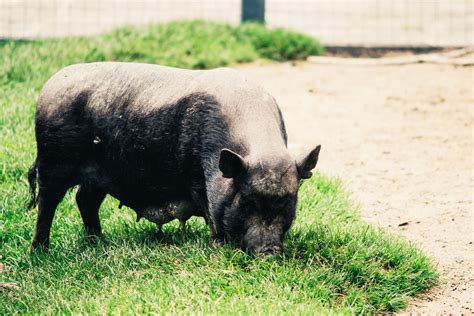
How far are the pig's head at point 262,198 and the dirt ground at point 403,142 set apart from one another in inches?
41.2

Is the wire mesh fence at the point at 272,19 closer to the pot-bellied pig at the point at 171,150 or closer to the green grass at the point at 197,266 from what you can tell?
the green grass at the point at 197,266

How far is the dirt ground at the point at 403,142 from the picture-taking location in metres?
6.12

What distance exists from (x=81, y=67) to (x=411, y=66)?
671cm

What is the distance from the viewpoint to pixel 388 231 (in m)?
6.32

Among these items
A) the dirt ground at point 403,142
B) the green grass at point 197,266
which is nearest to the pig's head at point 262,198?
the green grass at point 197,266

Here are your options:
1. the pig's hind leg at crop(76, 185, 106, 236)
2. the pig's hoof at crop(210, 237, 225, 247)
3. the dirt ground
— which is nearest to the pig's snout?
the pig's hoof at crop(210, 237, 225, 247)

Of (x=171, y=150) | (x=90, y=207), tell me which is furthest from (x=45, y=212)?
(x=171, y=150)

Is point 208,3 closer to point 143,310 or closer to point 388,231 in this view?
point 388,231

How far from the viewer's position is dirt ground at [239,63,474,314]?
612 cm

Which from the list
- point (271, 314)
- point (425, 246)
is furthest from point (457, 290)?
point (271, 314)

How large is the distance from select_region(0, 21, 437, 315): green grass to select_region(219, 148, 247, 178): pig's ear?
49 cm

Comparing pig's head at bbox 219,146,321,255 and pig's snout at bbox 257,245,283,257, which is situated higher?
pig's head at bbox 219,146,321,255

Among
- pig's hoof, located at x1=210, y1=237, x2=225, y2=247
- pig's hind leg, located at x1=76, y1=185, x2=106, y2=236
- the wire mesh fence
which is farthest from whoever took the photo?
the wire mesh fence

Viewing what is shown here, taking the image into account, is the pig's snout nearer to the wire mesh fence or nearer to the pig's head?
the pig's head
